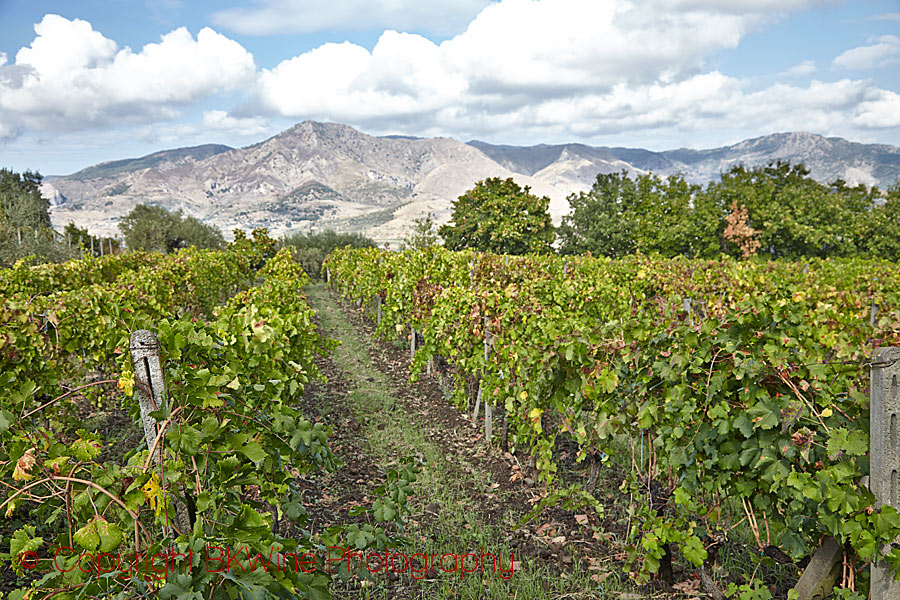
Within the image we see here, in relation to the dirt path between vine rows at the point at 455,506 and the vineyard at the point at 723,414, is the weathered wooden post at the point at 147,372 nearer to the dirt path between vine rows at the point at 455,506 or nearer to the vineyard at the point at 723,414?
the dirt path between vine rows at the point at 455,506

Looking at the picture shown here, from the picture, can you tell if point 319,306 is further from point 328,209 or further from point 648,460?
point 328,209

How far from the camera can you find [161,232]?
33.9 meters

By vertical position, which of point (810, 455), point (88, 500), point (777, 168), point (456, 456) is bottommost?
point (456, 456)

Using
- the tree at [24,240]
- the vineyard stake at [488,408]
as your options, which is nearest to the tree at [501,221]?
the tree at [24,240]

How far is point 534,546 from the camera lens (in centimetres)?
370

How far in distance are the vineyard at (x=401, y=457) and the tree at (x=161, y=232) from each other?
31.1m

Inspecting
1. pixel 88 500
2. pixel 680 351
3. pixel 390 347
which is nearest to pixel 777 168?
pixel 390 347

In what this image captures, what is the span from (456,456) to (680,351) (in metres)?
3.14

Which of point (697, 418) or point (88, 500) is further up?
point (88, 500)

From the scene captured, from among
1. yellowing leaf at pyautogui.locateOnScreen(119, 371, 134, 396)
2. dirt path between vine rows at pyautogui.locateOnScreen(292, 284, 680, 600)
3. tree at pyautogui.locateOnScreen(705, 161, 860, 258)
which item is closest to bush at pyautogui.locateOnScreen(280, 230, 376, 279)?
tree at pyautogui.locateOnScreen(705, 161, 860, 258)

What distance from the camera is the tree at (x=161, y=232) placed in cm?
3331

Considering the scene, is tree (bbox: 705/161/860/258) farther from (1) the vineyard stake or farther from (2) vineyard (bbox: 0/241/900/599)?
(1) the vineyard stake

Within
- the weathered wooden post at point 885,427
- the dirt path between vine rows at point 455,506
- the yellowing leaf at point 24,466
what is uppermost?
the yellowing leaf at point 24,466

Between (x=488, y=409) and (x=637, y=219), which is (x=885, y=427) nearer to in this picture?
(x=488, y=409)
